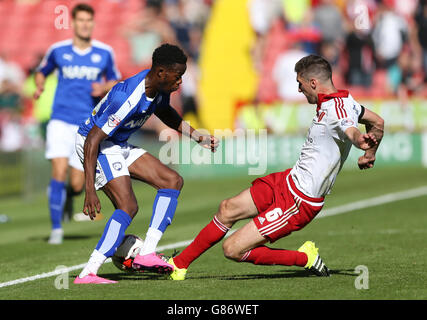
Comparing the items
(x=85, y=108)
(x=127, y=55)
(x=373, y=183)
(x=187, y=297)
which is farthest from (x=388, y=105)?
(x=187, y=297)

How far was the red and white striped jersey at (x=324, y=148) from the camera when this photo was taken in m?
6.85

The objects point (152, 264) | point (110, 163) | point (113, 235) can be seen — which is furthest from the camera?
point (110, 163)

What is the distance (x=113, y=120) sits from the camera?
7.24 meters

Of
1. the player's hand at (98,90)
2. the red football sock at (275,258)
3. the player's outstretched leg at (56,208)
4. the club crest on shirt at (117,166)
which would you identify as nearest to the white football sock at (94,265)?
the club crest on shirt at (117,166)

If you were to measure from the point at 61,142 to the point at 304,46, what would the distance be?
12387 millimetres

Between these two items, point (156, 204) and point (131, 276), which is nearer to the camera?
point (156, 204)

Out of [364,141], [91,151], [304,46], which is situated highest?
[304,46]

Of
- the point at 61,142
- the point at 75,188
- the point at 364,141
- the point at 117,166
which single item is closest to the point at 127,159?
the point at 117,166

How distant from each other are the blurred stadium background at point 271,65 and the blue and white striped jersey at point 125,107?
39.6 feet

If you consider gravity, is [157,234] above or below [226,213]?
below

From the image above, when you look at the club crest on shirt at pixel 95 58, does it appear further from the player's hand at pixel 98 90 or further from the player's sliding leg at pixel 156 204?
the player's sliding leg at pixel 156 204

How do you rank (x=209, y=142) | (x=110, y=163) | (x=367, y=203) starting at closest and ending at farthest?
(x=110, y=163) < (x=209, y=142) < (x=367, y=203)

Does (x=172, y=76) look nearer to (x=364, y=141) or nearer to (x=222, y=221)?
(x=222, y=221)
